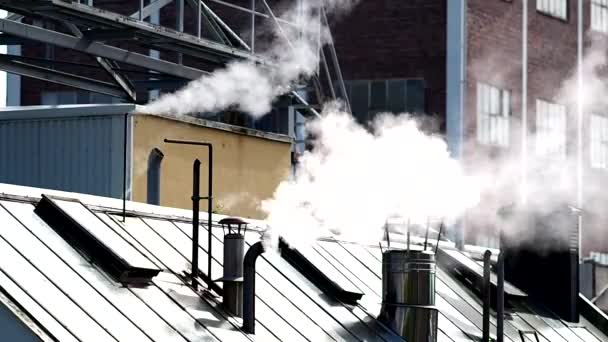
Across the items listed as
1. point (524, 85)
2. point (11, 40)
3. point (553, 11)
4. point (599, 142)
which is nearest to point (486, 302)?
point (11, 40)

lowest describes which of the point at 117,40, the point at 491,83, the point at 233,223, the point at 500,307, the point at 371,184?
the point at 500,307

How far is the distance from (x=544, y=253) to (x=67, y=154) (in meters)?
8.00

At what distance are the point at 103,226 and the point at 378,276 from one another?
19.0ft

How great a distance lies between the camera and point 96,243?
688 inches

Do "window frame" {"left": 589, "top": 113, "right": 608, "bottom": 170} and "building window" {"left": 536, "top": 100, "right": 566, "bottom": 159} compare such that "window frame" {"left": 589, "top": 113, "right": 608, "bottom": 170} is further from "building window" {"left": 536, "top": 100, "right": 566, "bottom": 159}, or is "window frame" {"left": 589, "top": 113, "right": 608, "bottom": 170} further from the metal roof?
the metal roof

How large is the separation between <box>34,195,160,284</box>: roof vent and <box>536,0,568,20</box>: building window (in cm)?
3094

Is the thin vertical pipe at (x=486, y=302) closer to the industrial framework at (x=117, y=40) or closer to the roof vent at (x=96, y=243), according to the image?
the industrial framework at (x=117, y=40)

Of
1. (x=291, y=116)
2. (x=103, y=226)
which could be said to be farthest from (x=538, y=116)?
(x=103, y=226)

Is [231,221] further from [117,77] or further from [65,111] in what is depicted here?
[117,77]

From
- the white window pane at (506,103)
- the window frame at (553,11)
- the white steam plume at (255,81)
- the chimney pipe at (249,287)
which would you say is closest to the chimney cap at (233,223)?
the chimney pipe at (249,287)

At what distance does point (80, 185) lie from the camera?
2483cm

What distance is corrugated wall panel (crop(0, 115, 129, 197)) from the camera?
24844mm

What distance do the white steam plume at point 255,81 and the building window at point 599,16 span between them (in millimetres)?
21976

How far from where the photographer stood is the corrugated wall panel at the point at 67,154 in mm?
24844
